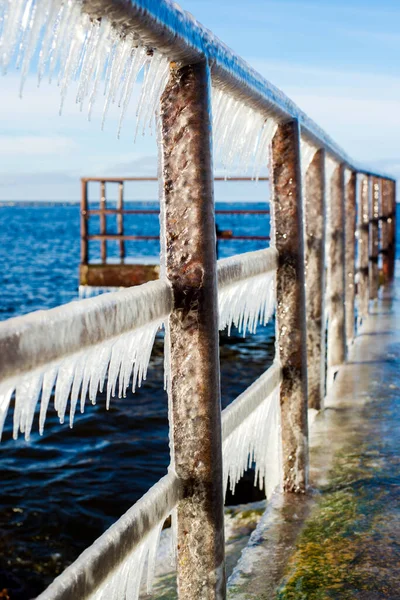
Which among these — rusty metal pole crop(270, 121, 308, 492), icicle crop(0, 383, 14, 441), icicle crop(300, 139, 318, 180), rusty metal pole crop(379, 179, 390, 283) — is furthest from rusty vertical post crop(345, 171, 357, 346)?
rusty metal pole crop(379, 179, 390, 283)

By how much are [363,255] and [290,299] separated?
4638 mm

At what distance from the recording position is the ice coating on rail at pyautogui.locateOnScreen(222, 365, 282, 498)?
78.5 inches

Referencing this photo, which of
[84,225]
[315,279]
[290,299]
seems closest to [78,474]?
[315,279]

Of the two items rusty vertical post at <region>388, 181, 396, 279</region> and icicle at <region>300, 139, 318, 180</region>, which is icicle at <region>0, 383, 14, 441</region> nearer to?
icicle at <region>300, 139, 318, 180</region>

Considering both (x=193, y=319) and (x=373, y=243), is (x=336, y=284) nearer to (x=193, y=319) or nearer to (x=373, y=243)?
(x=193, y=319)

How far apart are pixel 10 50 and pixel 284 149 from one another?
5.91 feet

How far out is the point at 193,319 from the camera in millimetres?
1576


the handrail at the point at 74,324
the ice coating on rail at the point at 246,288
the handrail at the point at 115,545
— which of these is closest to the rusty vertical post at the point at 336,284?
the ice coating on rail at the point at 246,288

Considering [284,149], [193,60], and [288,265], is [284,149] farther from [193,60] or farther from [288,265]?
[193,60]

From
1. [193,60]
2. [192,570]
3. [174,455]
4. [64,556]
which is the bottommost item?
[64,556]

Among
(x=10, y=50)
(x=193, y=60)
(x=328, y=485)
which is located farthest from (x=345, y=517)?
(x=10, y=50)

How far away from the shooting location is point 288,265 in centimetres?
265

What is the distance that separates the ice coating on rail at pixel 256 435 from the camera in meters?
1.99

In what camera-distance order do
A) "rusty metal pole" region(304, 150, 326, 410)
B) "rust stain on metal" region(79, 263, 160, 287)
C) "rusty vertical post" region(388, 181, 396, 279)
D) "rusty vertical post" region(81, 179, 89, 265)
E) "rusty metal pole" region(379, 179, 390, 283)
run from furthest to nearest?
"rusty vertical post" region(81, 179, 89, 265) → "rust stain on metal" region(79, 263, 160, 287) → "rusty vertical post" region(388, 181, 396, 279) → "rusty metal pole" region(379, 179, 390, 283) → "rusty metal pole" region(304, 150, 326, 410)
